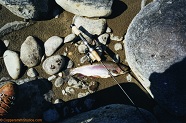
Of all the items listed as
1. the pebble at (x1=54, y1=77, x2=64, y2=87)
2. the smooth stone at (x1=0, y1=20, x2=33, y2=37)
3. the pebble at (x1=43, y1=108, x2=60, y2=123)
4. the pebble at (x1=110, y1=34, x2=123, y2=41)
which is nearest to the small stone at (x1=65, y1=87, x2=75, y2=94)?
the pebble at (x1=54, y1=77, x2=64, y2=87)

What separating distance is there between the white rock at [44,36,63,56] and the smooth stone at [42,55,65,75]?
0.43ft

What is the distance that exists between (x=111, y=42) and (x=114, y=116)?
1533 millimetres

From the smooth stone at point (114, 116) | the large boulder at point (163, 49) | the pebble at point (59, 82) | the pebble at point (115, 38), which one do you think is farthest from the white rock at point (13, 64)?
the large boulder at point (163, 49)

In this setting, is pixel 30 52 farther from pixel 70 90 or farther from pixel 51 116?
pixel 51 116

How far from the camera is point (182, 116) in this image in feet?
18.4

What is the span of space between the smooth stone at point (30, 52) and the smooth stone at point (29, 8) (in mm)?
437

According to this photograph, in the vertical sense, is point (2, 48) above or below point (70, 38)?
below

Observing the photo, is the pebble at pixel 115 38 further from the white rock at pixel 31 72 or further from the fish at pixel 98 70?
the white rock at pixel 31 72

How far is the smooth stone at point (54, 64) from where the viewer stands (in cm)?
613

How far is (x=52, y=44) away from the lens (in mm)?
6250

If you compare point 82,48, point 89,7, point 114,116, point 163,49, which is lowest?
point 114,116

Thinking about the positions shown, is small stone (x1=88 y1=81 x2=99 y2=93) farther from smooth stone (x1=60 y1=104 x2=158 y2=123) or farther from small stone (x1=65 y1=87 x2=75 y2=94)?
smooth stone (x1=60 y1=104 x2=158 y2=123)

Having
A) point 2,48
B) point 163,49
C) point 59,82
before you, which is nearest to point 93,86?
point 59,82

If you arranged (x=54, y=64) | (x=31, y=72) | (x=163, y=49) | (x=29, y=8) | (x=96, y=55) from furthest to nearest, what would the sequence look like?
(x=31, y=72)
(x=54, y=64)
(x=29, y=8)
(x=96, y=55)
(x=163, y=49)
